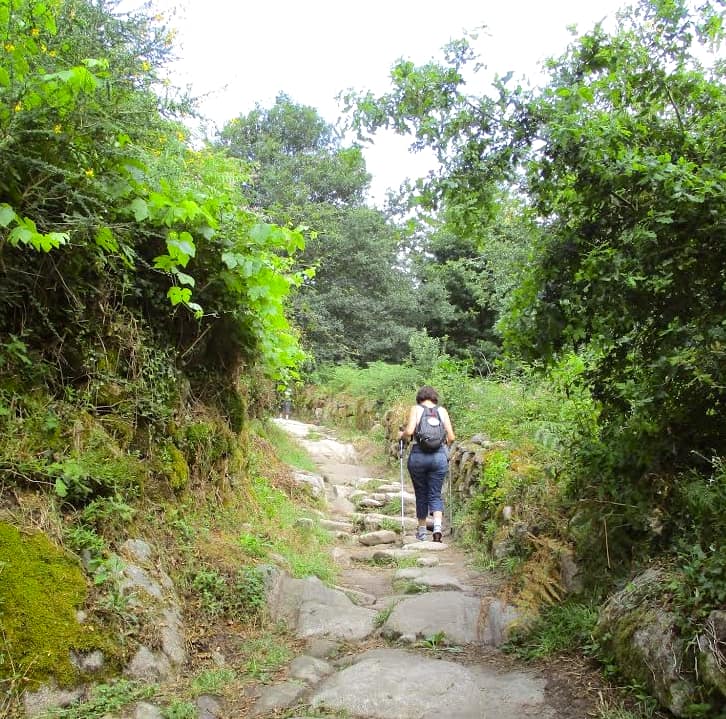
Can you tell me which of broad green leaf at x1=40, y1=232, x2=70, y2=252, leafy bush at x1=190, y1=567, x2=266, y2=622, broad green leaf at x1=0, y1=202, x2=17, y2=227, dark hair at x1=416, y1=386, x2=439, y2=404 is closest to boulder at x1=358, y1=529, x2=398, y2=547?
dark hair at x1=416, y1=386, x2=439, y2=404

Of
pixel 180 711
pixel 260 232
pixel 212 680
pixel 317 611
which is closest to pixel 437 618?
pixel 317 611

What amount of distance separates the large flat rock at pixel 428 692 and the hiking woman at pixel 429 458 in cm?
347

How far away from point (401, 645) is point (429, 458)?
3.21 metres

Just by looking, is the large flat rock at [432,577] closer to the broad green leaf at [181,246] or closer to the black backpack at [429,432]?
the black backpack at [429,432]

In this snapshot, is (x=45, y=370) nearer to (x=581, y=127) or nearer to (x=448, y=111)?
(x=448, y=111)

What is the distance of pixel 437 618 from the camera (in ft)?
14.7

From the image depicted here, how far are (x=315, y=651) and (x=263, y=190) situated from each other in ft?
67.5

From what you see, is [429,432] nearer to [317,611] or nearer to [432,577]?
[432,577]

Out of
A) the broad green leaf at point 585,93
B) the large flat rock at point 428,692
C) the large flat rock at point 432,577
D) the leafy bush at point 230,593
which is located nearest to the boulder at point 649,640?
the large flat rock at point 428,692

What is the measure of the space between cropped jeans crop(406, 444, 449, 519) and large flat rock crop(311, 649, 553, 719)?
347cm

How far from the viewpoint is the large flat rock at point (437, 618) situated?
14.0 feet

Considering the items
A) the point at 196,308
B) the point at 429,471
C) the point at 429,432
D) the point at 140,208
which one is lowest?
the point at 429,471

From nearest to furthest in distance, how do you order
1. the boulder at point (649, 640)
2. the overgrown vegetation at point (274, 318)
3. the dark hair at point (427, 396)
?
the boulder at point (649, 640) < the overgrown vegetation at point (274, 318) < the dark hair at point (427, 396)

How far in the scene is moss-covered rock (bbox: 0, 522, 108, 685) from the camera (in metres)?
2.73
